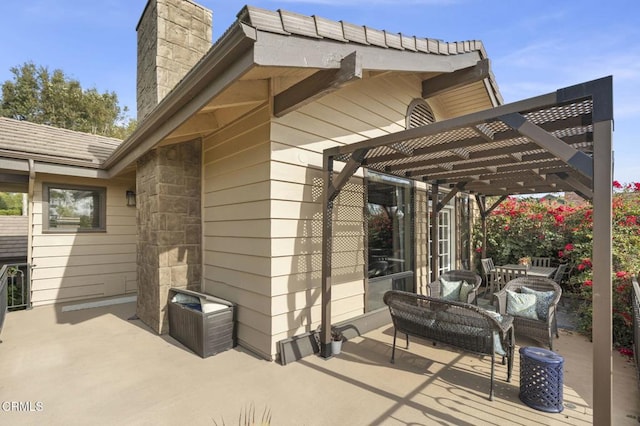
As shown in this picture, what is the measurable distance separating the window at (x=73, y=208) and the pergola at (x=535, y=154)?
224 inches

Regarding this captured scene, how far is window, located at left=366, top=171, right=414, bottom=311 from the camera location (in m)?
4.82

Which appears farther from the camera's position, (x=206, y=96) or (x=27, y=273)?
(x=27, y=273)

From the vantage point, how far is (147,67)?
6.41 meters

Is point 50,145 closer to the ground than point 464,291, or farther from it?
farther from it

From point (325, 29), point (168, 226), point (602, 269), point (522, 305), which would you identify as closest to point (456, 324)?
point (602, 269)

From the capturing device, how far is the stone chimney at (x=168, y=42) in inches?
234

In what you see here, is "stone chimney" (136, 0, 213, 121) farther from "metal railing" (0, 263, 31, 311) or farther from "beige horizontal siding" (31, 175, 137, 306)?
"metal railing" (0, 263, 31, 311)

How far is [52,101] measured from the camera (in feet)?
61.1

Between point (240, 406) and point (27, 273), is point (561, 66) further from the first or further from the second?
point (27, 273)

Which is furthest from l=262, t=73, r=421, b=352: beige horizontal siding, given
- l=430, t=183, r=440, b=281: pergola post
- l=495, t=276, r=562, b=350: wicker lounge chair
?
l=430, t=183, r=440, b=281: pergola post

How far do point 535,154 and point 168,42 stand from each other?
6655 mm

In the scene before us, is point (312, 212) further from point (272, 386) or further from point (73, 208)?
point (73, 208)

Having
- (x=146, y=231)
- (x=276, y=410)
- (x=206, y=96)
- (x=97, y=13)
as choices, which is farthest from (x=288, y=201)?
(x=97, y=13)

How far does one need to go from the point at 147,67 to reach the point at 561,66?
9856mm
